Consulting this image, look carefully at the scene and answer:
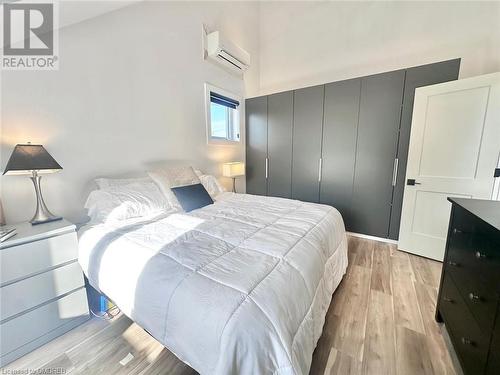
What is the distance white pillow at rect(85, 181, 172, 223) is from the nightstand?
236 millimetres

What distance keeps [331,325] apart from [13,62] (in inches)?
116

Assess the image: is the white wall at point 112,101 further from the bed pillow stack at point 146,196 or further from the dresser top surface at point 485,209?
the dresser top surface at point 485,209

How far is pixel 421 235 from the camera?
2.38m

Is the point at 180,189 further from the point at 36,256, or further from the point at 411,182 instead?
the point at 411,182

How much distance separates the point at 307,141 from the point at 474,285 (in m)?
2.55

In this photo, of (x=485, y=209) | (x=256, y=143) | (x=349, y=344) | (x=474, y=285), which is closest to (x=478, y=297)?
(x=474, y=285)

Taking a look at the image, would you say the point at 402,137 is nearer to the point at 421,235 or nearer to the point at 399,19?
the point at 421,235

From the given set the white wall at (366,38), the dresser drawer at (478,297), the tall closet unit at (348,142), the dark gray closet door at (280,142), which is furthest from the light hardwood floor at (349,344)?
the white wall at (366,38)

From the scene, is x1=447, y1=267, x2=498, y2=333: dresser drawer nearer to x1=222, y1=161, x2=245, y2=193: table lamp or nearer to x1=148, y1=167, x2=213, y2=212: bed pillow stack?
x1=148, y1=167, x2=213, y2=212: bed pillow stack

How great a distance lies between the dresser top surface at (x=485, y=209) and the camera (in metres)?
0.94

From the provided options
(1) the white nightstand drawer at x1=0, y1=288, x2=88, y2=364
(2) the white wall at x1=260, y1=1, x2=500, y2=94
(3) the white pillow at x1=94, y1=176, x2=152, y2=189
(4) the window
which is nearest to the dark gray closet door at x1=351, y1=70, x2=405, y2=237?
(2) the white wall at x1=260, y1=1, x2=500, y2=94

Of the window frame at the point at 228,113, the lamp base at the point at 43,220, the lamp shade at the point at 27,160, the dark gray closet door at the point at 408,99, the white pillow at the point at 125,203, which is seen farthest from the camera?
the window frame at the point at 228,113

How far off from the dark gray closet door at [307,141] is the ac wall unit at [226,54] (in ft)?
3.49

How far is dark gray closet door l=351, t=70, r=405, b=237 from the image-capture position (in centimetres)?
255
